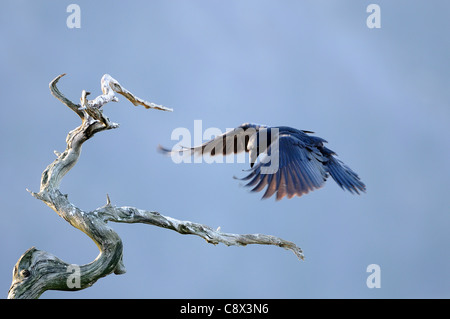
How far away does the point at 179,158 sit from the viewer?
7.67 metres

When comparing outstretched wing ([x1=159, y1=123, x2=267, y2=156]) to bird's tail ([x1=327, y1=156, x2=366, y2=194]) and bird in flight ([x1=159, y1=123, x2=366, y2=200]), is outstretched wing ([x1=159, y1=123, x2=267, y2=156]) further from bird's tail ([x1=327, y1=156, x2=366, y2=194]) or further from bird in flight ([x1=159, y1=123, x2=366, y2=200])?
bird's tail ([x1=327, y1=156, x2=366, y2=194])

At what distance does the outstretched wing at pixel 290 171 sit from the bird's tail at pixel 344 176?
0.61 ft

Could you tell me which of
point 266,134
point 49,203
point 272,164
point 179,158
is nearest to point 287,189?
point 272,164

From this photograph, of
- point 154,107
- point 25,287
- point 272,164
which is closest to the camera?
point 25,287

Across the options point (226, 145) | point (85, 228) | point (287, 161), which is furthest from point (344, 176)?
point (85, 228)

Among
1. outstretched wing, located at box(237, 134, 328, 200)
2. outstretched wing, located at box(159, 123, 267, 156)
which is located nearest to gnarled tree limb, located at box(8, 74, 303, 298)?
outstretched wing, located at box(237, 134, 328, 200)

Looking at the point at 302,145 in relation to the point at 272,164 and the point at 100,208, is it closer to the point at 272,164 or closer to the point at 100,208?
the point at 272,164

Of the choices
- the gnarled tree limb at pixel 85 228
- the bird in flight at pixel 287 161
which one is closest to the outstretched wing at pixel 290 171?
the bird in flight at pixel 287 161

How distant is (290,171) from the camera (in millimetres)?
6449

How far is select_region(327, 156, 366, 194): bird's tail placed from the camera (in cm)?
685

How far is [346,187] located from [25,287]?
337 cm

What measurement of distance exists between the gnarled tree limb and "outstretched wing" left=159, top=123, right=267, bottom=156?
1240mm

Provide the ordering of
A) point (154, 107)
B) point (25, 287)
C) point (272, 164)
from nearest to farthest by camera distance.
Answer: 1. point (25, 287)
2. point (272, 164)
3. point (154, 107)

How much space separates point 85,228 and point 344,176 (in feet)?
9.05
